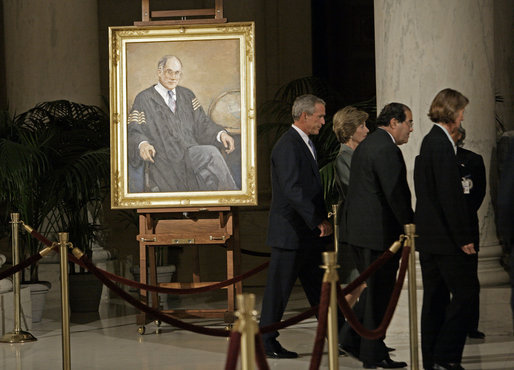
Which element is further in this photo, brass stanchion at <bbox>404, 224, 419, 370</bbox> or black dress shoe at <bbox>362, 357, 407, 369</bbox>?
black dress shoe at <bbox>362, 357, 407, 369</bbox>

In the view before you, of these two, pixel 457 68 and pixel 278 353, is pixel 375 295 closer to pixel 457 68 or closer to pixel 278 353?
pixel 278 353

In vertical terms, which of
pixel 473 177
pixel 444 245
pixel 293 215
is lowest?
pixel 444 245

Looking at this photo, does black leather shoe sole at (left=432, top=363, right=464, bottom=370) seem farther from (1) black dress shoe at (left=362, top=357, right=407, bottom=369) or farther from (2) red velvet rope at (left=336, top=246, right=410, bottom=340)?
(2) red velvet rope at (left=336, top=246, right=410, bottom=340)

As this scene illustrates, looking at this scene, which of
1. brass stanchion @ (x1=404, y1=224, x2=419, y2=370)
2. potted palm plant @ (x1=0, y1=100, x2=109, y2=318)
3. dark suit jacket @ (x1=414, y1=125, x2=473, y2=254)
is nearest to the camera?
brass stanchion @ (x1=404, y1=224, x2=419, y2=370)

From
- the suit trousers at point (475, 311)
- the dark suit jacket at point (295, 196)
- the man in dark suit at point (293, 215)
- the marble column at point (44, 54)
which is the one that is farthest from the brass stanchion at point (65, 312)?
the marble column at point (44, 54)

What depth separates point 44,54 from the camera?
9797 mm

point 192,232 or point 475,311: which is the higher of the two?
point 192,232

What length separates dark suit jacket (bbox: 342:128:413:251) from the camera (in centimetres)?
584

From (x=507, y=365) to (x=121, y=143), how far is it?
3403 mm

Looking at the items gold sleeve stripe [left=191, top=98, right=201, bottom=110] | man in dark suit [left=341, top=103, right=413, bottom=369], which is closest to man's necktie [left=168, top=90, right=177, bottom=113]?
gold sleeve stripe [left=191, top=98, right=201, bottom=110]

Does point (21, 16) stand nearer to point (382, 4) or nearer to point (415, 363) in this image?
point (382, 4)

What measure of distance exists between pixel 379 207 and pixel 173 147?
2270mm

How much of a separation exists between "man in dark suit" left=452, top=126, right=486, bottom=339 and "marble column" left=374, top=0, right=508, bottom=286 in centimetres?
34

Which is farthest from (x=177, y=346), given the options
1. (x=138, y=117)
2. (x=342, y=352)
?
(x=138, y=117)
